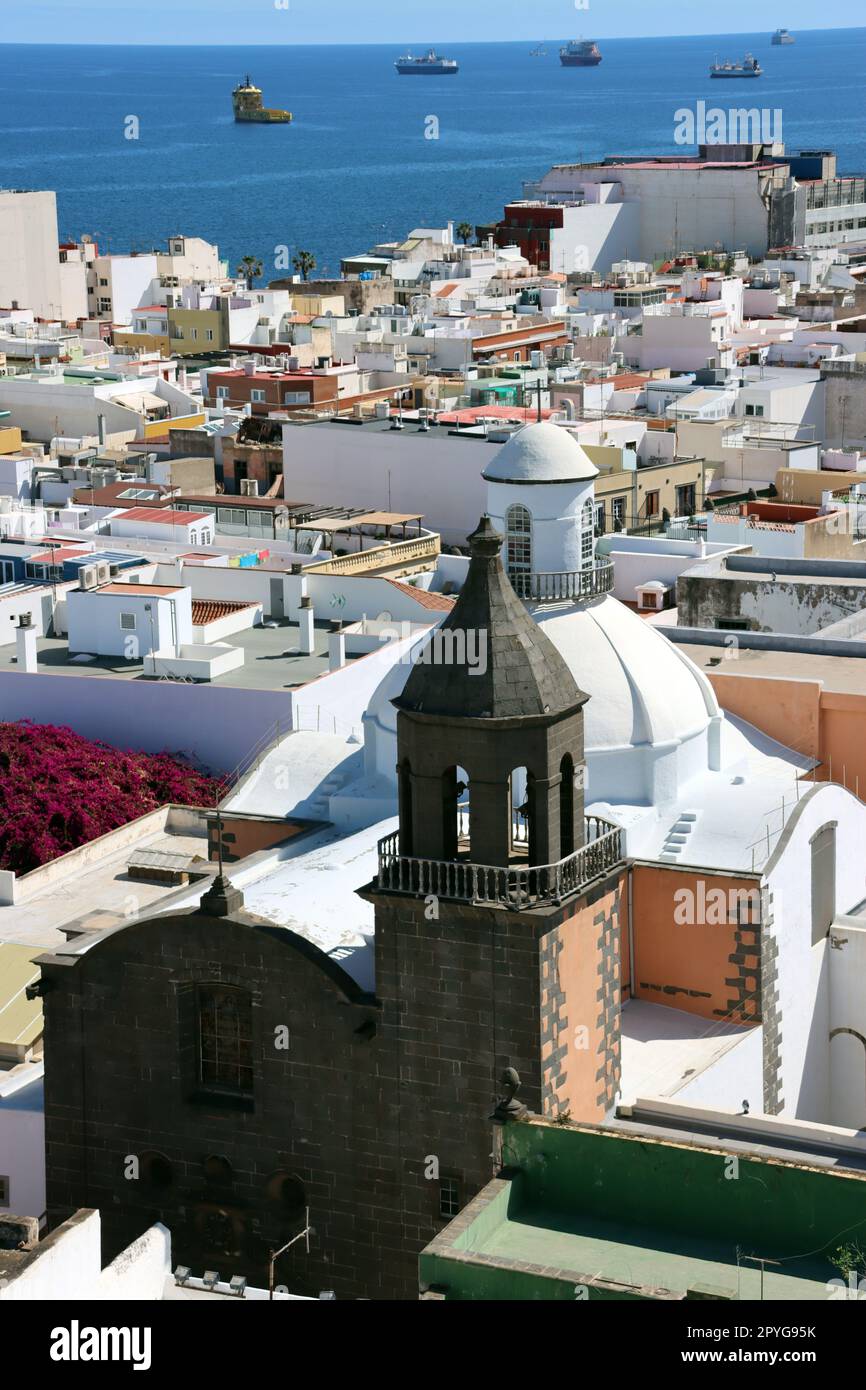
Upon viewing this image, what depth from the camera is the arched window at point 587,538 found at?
28406 mm

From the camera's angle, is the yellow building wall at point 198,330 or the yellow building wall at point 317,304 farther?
the yellow building wall at point 317,304

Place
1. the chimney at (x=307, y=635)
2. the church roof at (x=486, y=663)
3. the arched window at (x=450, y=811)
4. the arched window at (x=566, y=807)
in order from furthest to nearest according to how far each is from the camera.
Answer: the chimney at (x=307, y=635), the arched window at (x=566, y=807), the arched window at (x=450, y=811), the church roof at (x=486, y=663)

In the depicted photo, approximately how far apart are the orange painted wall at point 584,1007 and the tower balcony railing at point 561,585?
226 inches

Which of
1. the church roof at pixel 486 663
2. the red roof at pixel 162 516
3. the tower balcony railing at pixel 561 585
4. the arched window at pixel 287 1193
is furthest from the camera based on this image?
the red roof at pixel 162 516

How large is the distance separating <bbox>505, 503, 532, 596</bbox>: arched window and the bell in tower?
6385mm

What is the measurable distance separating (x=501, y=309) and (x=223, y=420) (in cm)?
2838

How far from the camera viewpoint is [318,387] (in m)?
75.4

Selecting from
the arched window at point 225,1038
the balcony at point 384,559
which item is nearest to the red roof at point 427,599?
the balcony at point 384,559

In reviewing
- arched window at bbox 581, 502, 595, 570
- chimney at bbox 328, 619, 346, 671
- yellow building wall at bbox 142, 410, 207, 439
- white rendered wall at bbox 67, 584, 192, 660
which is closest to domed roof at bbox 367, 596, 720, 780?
arched window at bbox 581, 502, 595, 570

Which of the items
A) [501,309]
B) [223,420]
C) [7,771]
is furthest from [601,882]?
[501,309]

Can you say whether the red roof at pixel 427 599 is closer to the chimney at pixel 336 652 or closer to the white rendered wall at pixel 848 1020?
the chimney at pixel 336 652

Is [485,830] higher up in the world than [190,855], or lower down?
higher up

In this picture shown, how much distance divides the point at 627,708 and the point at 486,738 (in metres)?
5.95

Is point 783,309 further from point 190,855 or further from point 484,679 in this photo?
point 484,679
